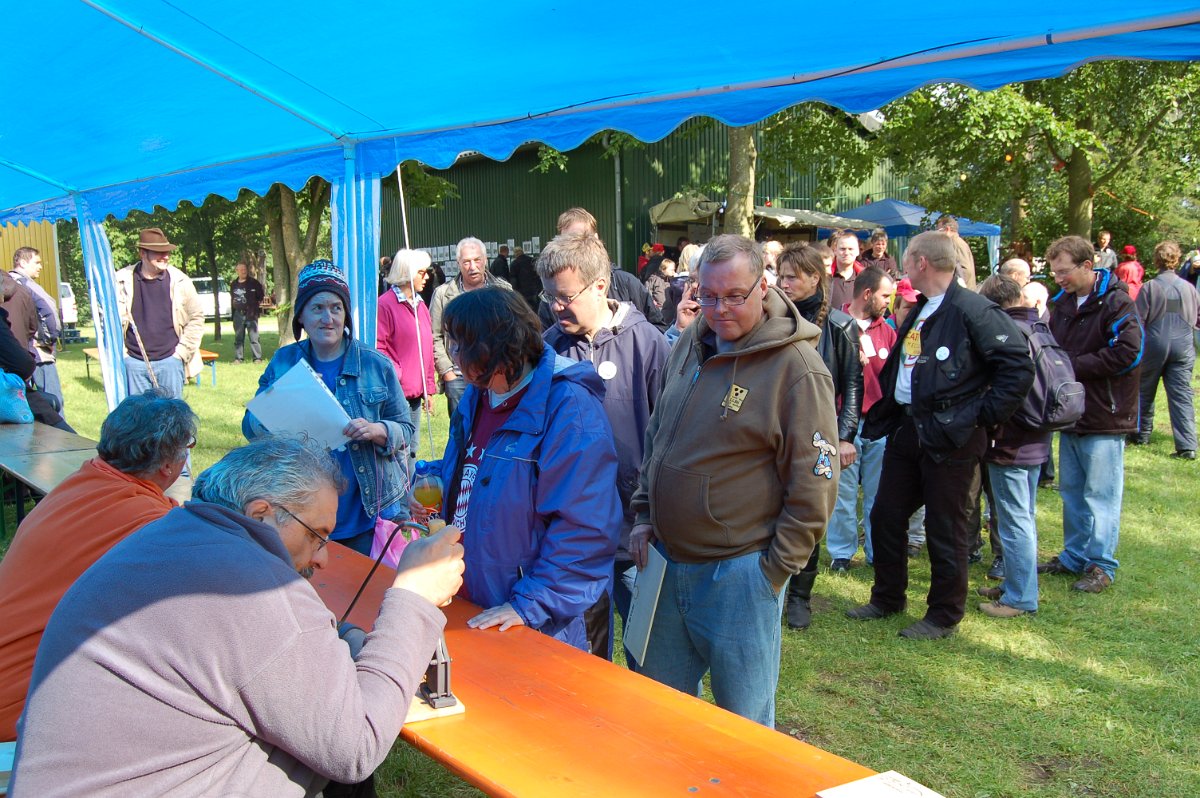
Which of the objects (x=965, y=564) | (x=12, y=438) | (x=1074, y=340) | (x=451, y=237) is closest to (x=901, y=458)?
(x=965, y=564)

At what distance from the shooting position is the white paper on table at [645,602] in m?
2.61

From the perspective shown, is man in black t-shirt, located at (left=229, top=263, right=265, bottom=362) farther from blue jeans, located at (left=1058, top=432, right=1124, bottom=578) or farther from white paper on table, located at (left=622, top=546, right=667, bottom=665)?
white paper on table, located at (left=622, top=546, right=667, bottom=665)

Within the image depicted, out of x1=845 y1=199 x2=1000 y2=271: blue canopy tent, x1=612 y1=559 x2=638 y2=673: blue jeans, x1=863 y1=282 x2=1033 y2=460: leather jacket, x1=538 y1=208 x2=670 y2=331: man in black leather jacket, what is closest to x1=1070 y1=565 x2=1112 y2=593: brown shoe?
x1=863 y1=282 x2=1033 y2=460: leather jacket

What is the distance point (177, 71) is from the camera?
420 cm

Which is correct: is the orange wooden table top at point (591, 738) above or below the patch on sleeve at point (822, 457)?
below

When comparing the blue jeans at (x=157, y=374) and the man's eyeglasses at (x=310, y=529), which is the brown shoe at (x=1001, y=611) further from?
the blue jeans at (x=157, y=374)

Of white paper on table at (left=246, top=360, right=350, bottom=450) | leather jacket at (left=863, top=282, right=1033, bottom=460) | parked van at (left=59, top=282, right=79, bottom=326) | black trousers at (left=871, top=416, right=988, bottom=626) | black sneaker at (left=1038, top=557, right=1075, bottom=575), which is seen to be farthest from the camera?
parked van at (left=59, top=282, right=79, bottom=326)

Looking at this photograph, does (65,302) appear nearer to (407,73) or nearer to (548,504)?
(407,73)

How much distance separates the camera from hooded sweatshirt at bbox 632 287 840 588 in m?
2.40

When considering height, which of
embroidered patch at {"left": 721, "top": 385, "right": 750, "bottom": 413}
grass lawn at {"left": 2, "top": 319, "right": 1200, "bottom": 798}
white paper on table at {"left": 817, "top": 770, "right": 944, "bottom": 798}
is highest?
embroidered patch at {"left": 721, "top": 385, "right": 750, "bottom": 413}

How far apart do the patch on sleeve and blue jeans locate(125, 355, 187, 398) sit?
6.29 meters

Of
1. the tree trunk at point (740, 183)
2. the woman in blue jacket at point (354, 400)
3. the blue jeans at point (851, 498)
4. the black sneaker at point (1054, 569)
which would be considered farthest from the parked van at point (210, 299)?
the black sneaker at point (1054, 569)

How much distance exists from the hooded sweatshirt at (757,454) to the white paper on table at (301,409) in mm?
1432

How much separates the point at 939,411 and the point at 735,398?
183 cm
